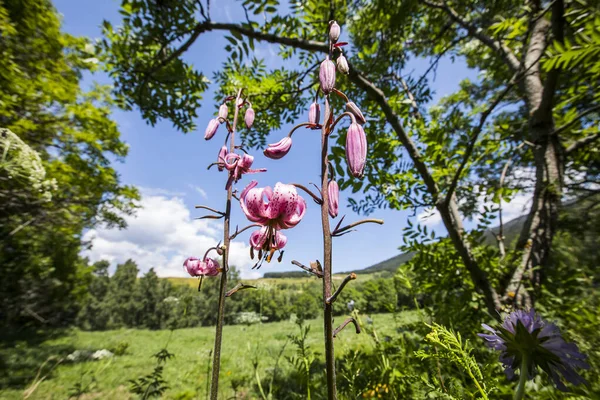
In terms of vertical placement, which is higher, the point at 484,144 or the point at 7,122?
the point at 7,122

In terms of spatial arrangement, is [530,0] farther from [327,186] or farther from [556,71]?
[327,186]

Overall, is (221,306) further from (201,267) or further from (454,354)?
(454,354)

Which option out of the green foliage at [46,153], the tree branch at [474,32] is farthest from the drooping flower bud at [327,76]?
the tree branch at [474,32]

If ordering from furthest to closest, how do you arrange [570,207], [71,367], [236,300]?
[236,300] → [71,367] → [570,207]

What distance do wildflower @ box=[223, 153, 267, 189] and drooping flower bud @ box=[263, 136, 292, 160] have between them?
0.29 m

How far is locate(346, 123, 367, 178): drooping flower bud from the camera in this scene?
2.32 ft

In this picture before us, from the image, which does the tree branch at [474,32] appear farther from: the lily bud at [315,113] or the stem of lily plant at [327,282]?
the stem of lily plant at [327,282]

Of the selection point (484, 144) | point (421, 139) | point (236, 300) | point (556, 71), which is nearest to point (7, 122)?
point (421, 139)

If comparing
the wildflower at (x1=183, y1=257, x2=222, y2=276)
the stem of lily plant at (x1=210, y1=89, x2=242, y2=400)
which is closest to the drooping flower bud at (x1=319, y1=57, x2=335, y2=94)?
the stem of lily plant at (x1=210, y1=89, x2=242, y2=400)

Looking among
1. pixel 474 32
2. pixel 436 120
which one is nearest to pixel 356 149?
pixel 436 120

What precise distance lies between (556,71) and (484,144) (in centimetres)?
59

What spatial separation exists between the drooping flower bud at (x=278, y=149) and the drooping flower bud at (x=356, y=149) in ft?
0.63

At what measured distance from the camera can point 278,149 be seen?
0.79 m

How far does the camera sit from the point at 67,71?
6.17 m
